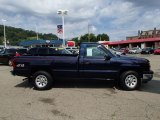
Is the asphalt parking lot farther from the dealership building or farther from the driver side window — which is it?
the dealership building

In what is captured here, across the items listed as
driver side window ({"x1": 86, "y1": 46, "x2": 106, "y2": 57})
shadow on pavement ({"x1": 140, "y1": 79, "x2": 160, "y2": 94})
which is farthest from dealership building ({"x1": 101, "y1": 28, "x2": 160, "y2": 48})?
driver side window ({"x1": 86, "y1": 46, "x2": 106, "y2": 57})

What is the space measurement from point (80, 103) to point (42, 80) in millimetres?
3138

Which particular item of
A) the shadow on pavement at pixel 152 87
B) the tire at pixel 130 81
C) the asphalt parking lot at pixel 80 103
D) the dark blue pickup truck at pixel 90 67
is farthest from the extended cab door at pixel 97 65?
the shadow on pavement at pixel 152 87

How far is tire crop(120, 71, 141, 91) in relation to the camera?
10750 millimetres

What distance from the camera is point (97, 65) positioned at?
422 inches

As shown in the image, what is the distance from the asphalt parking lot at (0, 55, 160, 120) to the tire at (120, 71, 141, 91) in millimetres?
298

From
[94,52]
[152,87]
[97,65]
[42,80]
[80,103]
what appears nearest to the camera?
[80,103]

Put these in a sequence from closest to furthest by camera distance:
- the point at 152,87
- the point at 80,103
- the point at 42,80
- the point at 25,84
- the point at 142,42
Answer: the point at 80,103, the point at 42,80, the point at 152,87, the point at 25,84, the point at 142,42

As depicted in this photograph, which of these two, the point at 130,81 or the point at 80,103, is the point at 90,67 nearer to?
the point at 130,81

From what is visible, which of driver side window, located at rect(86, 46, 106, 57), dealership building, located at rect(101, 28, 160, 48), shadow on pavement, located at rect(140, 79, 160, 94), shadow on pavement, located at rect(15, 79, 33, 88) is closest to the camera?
shadow on pavement, located at rect(140, 79, 160, 94)

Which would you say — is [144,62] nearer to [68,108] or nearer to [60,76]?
[60,76]

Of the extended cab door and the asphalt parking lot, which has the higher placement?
the extended cab door

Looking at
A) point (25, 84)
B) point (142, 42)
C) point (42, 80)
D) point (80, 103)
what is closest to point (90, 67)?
point (42, 80)

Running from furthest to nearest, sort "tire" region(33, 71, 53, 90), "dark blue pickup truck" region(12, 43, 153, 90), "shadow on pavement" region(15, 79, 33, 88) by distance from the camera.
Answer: "shadow on pavement" region(15, 79, 33, 88) → "tire" region(33, 71, 53, 90) → "dark blue pickup truck" region(12, 43, 153, 90)
